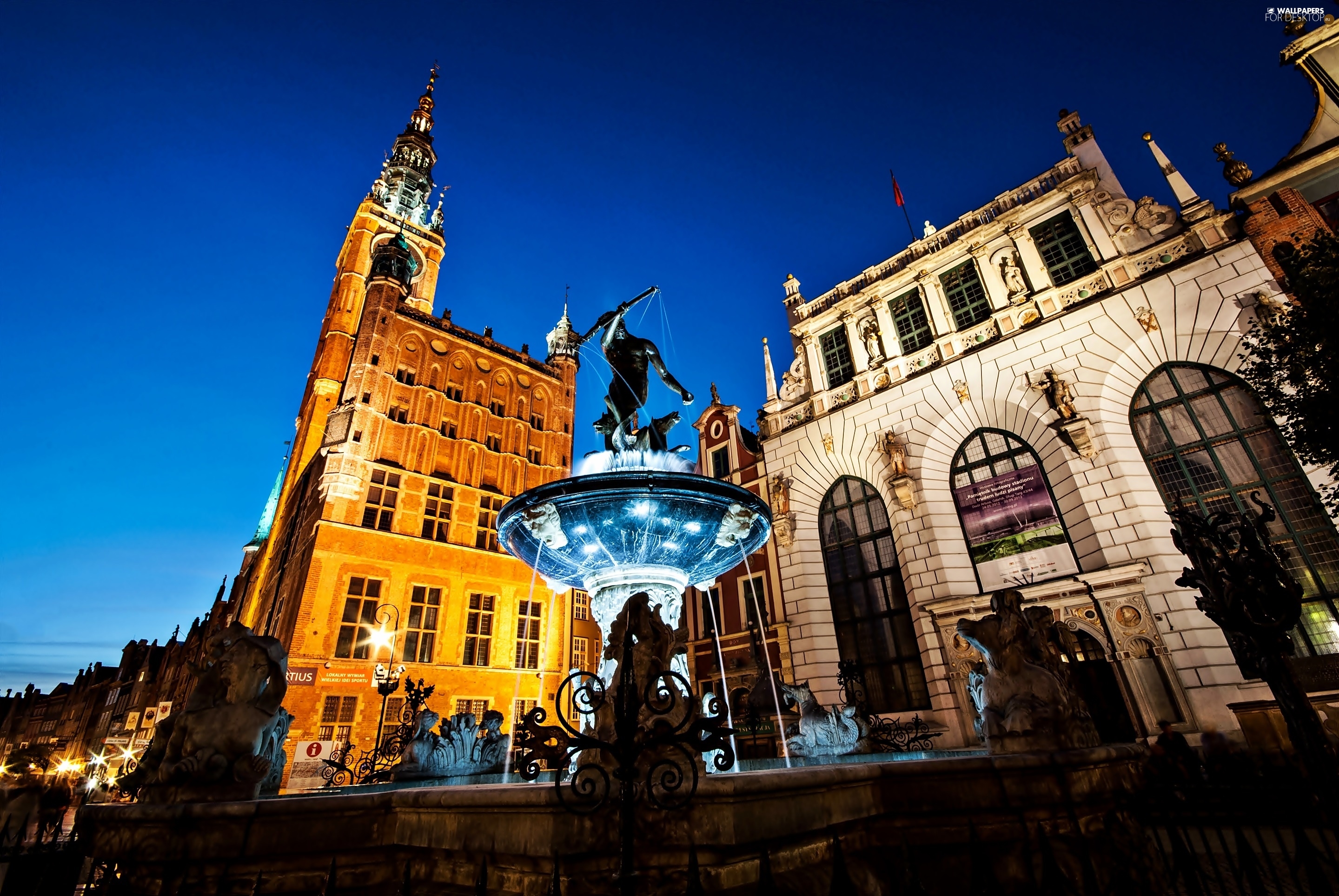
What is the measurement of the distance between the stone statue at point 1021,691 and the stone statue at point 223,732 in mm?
5542

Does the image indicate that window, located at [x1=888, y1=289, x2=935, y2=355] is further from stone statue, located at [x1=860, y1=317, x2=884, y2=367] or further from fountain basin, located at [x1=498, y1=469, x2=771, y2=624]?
fountain basin, located at [x1=498, y1=469, x2=771, y2=624]

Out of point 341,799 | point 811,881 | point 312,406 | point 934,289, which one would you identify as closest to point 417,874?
point 341,799

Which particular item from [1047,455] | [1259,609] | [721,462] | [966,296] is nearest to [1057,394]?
[1047,455]

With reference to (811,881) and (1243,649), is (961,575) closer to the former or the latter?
(1243,649)

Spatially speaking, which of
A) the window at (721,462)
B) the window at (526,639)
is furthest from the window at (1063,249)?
the window at (526,639)

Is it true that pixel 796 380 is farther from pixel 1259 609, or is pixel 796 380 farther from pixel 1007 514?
pixel 1259 609

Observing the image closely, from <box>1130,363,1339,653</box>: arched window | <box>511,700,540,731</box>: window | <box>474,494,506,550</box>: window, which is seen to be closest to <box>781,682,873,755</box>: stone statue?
<box>1130,363,1339,653</box>: arched window

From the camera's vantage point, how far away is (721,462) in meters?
22.6

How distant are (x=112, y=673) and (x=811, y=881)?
299 ft

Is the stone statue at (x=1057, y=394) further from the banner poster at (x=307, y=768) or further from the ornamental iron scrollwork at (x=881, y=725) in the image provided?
the banner poster at (x=307, y=768)

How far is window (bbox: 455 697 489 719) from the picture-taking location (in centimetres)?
2286

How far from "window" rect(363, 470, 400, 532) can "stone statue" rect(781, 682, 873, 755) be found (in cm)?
2089

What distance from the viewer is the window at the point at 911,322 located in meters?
18.4

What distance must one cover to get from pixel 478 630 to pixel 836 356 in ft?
61.7
